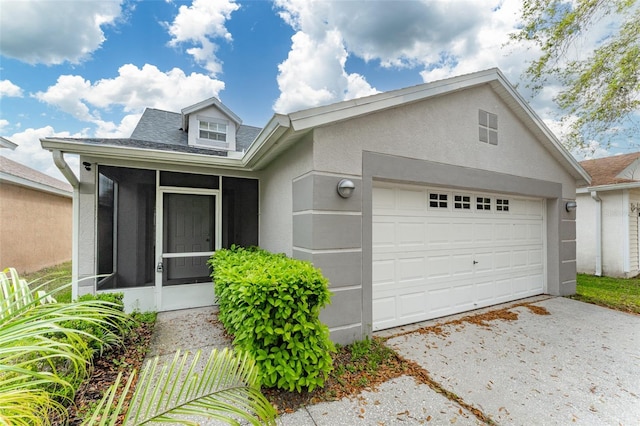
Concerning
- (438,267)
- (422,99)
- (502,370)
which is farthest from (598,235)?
(422,99)

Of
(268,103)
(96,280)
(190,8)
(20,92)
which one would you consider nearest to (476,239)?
(96,280)

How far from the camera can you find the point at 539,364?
359cm

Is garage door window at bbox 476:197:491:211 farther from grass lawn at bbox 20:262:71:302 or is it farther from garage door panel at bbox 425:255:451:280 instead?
grass lawn at bbox 20:262:71:302

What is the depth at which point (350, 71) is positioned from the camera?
29.6ft

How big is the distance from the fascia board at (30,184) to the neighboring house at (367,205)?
605 cm

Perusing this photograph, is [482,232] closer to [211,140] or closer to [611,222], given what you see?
[611,222]

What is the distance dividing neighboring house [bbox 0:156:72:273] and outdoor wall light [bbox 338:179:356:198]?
428 inches

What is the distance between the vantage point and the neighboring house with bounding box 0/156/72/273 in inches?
333

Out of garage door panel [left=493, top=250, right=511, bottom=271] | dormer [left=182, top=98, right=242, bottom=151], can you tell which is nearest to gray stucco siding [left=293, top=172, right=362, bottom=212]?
garage door panel [left=493, top=250, right=511, bottom=271]

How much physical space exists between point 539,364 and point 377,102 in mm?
4287

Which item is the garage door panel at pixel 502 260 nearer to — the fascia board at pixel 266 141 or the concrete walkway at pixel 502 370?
the concrete walkway at pixel 502 370

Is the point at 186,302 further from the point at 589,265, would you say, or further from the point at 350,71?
the point at 589,265

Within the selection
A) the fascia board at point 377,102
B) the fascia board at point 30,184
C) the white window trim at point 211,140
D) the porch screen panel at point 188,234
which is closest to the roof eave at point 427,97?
the fascia board at point 377,102

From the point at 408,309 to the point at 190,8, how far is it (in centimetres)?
810
